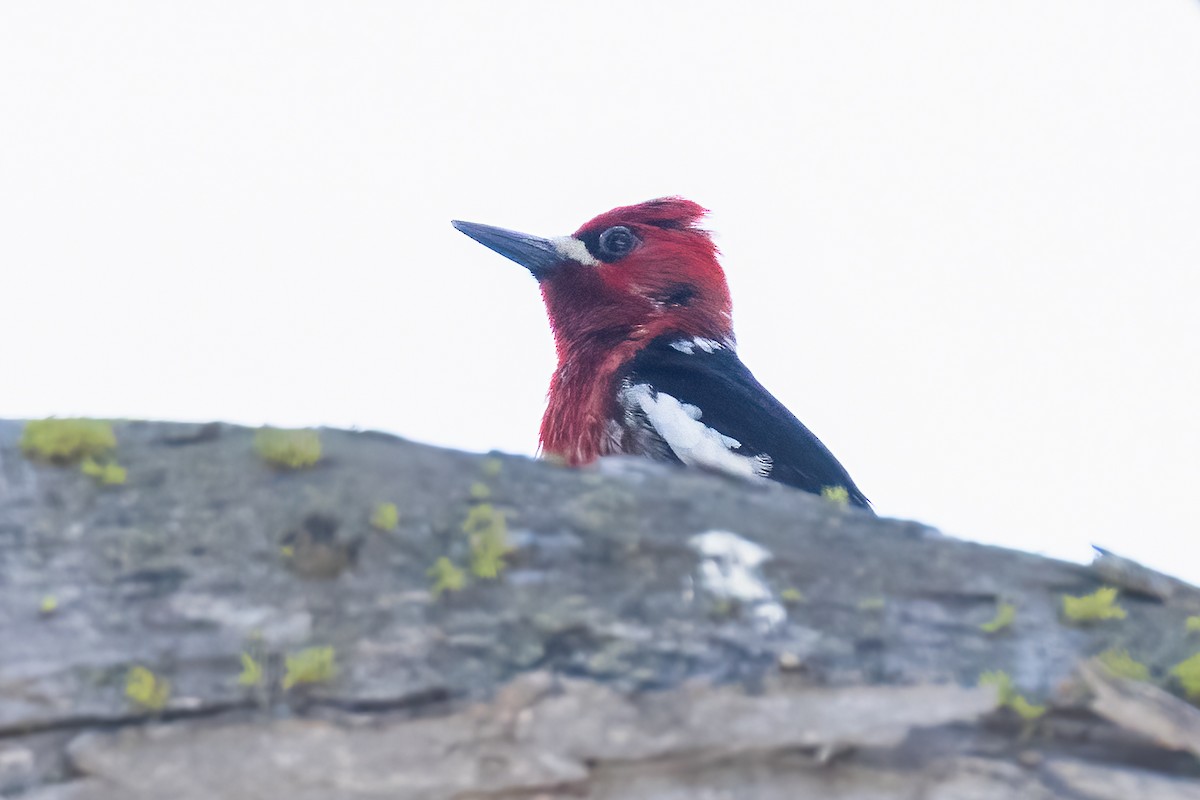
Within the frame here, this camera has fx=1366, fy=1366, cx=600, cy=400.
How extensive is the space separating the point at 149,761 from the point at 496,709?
395 mm

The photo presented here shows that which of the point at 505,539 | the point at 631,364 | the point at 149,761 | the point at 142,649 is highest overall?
the point at 631,364

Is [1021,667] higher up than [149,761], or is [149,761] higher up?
[1021,667]

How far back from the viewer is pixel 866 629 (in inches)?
69.0

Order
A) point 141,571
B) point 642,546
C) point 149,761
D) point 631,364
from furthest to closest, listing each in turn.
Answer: point 631,364
point 642,546
point 141,571
point 149,761

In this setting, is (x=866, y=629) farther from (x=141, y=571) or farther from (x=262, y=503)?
(x=141, y=571)

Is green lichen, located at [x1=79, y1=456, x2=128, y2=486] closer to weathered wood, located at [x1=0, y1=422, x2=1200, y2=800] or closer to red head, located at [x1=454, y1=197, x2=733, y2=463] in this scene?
weathered wood, located at [x1=0, y1=422, x2=1200, y2=800]

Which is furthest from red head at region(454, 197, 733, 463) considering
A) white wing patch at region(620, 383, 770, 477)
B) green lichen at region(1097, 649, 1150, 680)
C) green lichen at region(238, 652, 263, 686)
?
green lichen at region(238, 652, 263, 686)

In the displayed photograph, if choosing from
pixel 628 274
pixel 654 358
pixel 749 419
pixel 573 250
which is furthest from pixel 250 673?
pixel 573 250

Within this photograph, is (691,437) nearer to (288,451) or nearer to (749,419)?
(749,419)

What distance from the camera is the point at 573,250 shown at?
5.33 m

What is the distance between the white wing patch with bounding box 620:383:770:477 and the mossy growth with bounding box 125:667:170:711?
240cm

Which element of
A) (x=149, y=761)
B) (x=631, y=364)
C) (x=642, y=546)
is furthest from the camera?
(x=631, y=364)

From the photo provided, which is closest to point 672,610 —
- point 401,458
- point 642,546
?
point 642,546

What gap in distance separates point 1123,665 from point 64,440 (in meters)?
1.40
